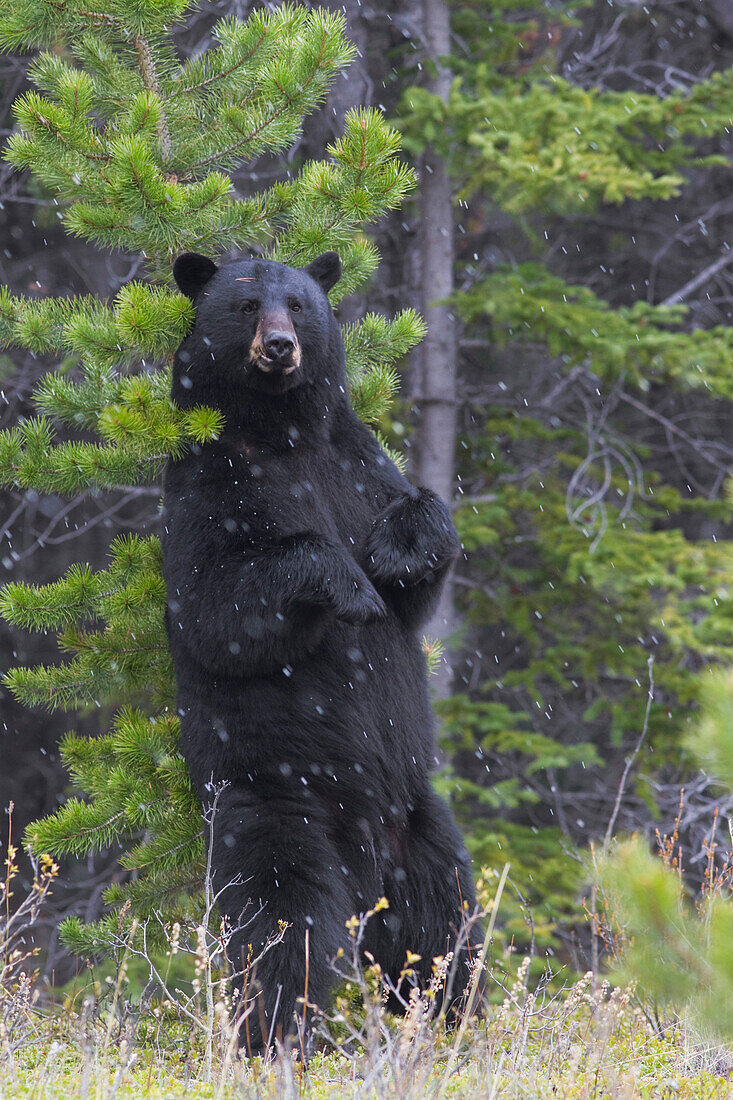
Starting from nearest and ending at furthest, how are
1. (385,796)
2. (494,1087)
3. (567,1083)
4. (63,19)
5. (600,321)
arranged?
(494,1087), (567,1083), (385,796), (63,19), (600,321)

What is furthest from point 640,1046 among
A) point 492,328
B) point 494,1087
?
point 492,328

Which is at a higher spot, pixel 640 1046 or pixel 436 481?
pixel 436 481

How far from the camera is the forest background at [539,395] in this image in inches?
270

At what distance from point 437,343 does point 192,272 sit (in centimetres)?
409

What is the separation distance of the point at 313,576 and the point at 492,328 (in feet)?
17.6

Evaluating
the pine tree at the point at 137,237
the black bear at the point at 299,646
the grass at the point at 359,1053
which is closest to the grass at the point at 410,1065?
the grass at the point at 359,1053

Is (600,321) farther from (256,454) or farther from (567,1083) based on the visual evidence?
(567,1083)

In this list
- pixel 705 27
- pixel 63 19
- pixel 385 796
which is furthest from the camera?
pixel 705 27

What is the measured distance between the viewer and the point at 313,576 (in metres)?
3.14

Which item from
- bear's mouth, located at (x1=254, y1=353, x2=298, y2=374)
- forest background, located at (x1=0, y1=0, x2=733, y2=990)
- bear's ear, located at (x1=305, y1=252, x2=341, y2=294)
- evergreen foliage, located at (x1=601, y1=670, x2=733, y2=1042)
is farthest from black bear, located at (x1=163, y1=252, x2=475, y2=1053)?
forest background, located at (x1=0, y1=0, x2=733, y2=990)

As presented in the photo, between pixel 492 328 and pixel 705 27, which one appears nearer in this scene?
pixel 492 328

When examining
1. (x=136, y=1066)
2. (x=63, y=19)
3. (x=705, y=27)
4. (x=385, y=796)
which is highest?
(x=705, y=27)

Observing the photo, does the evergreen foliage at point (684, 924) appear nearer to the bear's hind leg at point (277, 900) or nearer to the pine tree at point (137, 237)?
the bear's hind leg at point (277, 900)

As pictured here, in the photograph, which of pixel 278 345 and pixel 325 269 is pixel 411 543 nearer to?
pixel 278 345
